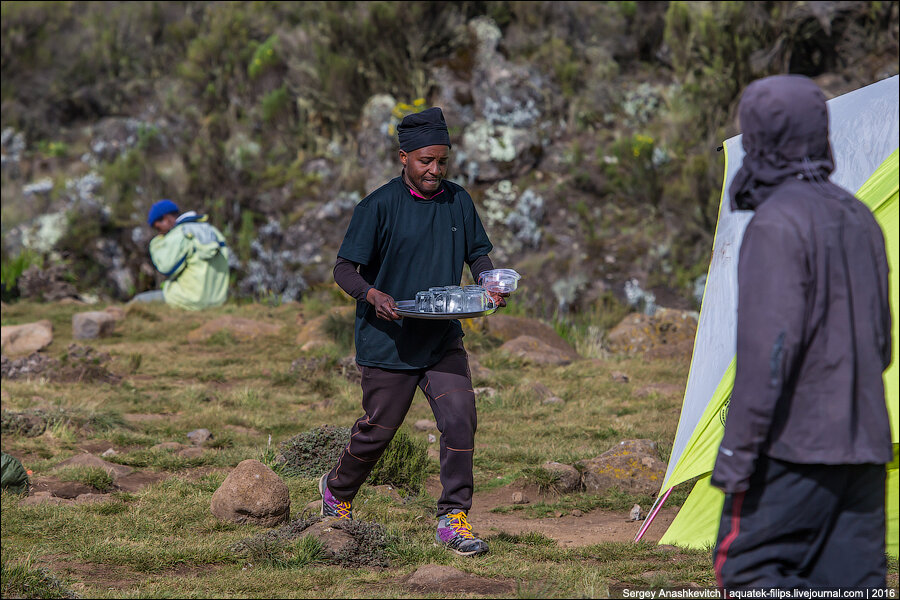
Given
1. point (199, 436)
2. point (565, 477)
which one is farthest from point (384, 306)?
point (199, 436)

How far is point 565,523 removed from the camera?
4.91 meters

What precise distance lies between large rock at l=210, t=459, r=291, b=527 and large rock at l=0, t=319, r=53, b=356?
19.5 feet

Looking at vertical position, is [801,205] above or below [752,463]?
above

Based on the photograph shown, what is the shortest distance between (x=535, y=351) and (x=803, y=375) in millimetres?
6773

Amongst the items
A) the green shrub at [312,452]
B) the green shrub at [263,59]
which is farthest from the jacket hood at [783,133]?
the green shrub at [263,59]

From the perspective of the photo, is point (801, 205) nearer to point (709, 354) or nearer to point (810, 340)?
point (810, 340)

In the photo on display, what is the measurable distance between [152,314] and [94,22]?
40.8 ft

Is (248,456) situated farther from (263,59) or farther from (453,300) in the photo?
(263,59)

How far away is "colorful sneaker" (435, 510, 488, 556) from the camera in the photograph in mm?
3930

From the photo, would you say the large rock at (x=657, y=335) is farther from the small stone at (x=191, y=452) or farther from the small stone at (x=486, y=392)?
the small stone at (x=191, y=452)

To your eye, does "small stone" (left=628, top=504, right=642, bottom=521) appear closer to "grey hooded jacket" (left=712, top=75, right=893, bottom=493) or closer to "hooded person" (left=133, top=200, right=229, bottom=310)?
"grey hooded jacket" (left=712, top=75, right=893, bottom=493)

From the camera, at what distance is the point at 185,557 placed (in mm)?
3939

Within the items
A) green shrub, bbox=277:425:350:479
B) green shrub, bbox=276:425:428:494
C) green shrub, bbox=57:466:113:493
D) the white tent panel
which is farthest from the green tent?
green shrub, bbox=57:466:113:493

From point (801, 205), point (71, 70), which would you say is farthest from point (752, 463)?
point (71, 70)
